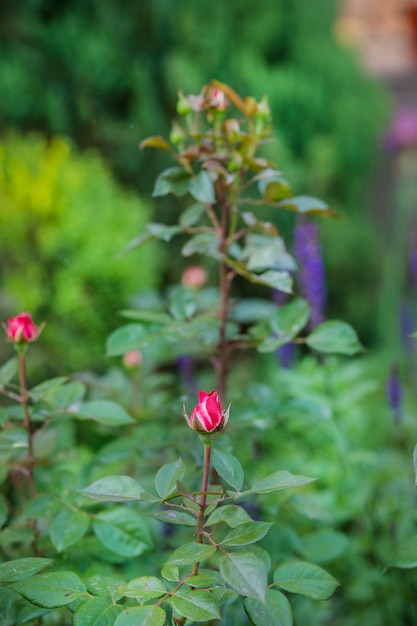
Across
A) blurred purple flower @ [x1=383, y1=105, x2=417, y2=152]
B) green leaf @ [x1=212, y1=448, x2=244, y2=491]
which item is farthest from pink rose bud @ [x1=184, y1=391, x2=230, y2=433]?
blurred purple flower @ [x1=383, y1=105, x2=417, y2=152]

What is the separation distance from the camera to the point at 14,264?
1891 millimetres

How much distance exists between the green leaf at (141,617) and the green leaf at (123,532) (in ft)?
0.64

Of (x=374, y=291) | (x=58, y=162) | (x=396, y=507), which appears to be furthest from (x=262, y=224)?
(x=374, y=291)

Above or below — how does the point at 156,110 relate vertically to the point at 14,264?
above

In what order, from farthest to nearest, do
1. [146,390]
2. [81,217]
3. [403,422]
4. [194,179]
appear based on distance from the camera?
[81,217], [403,422], [146,390], [194,179]

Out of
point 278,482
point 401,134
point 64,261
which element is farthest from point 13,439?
point 401,134

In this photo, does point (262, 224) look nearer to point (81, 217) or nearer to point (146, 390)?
point (146, 390)

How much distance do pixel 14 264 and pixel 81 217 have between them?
0.71ft

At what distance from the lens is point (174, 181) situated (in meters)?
0.76

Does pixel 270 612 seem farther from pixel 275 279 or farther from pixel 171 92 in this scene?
pixel 171 92

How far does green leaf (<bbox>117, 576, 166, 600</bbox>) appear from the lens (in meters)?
0.51

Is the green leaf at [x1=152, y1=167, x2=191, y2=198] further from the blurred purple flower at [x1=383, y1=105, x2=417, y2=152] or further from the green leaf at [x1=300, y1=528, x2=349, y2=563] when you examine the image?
the blurred purple flower at [x1=383, y1=105, x2=417, y2=152]

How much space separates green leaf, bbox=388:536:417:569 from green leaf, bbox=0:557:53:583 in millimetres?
290

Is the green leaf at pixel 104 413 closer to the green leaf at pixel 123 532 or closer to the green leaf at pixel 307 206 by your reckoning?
the green leaf at pixel 123 532
